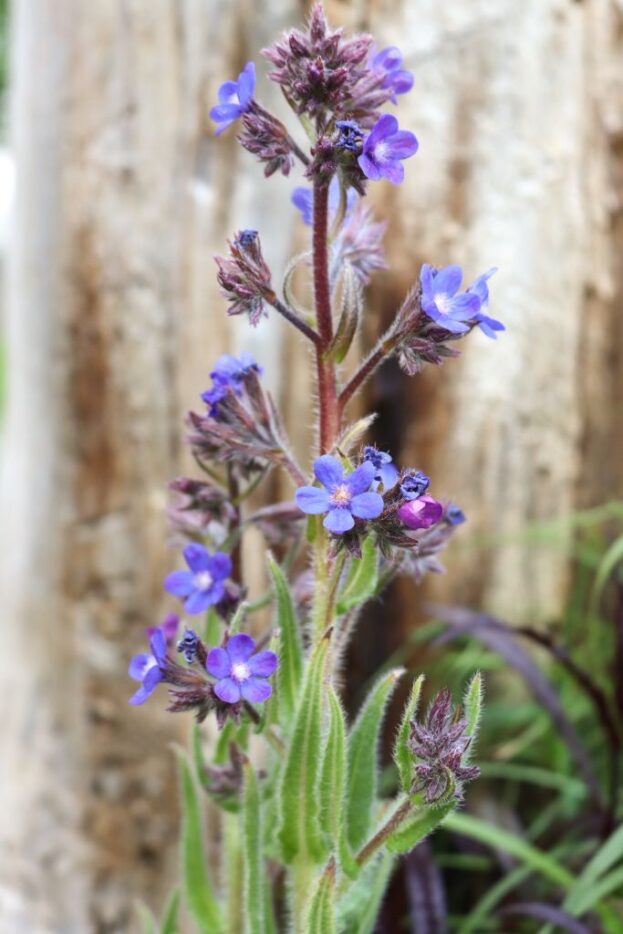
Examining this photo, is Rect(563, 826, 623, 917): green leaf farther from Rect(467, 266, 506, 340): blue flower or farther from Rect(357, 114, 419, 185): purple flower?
Rect(357, 114, 419, 185): purple flower

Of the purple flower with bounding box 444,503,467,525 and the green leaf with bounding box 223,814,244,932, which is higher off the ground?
the purple flower with bounding box 444,503,467,525

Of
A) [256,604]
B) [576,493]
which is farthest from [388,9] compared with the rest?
[256,604]

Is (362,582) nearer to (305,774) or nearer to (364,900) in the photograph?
(305,774)

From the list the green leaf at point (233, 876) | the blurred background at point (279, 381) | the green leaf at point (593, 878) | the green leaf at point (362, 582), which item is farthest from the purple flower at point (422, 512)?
the blurred background at point (279, 381)

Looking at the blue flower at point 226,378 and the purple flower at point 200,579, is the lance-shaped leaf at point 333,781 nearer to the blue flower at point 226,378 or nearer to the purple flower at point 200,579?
the purple flower at point 200,579

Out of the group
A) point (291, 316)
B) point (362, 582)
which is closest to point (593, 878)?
point (362, 582)

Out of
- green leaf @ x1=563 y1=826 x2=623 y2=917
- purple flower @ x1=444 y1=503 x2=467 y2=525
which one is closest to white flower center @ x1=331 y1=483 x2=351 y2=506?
purple flower @ x1=444 y1=503 x2=467 y2=525

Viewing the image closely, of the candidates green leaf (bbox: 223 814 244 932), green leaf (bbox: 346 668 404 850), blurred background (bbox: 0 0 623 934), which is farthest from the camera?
blurred background (bbox: 0 0 623 934)
